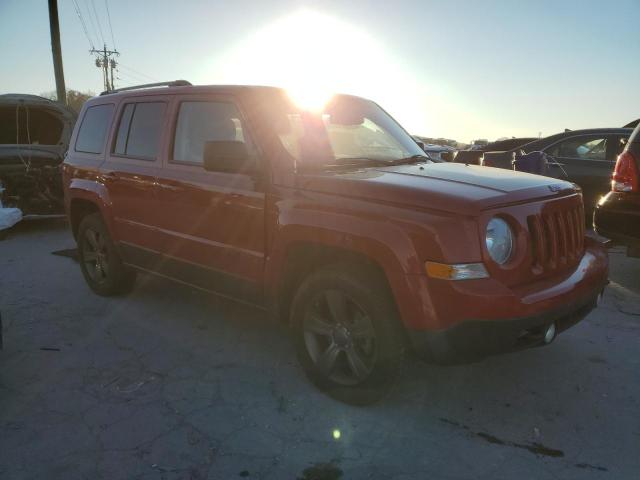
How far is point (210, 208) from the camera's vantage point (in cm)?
353

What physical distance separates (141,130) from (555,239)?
3.26m

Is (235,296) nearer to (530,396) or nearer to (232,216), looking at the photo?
(232,216)

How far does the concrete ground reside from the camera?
247 centimetres

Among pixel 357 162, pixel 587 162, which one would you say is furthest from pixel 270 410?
pixel 587 162

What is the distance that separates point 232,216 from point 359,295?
1.11 meters

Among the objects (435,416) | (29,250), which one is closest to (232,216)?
(435,416)

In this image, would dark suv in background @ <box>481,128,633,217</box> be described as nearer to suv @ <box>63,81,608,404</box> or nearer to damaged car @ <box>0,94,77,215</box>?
suv @ <box>63,81,608,404</box>

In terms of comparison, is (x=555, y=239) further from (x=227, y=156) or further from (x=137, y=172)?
(x=137, y=172)

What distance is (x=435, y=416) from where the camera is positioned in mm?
2910

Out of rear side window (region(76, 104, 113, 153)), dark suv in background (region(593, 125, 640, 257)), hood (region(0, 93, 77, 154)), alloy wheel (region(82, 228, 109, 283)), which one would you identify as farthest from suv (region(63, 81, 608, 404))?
hood (region(0, 93, 77, 154))

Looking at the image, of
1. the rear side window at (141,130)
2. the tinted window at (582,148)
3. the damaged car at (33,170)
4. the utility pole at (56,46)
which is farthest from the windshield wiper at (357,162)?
the utility pole at (56,46)

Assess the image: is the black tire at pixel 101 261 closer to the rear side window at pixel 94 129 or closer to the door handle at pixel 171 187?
the rear side window at pixel 94 129

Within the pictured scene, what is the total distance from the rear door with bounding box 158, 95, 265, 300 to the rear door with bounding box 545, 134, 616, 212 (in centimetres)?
528

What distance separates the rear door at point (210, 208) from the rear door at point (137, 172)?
16 centimetres
